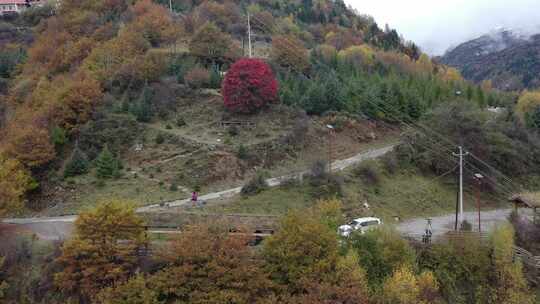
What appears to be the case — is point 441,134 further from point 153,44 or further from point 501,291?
point 153,44

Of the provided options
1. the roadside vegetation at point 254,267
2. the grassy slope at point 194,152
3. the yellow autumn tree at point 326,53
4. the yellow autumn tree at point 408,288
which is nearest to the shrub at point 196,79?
the grassy slope at point 194,152

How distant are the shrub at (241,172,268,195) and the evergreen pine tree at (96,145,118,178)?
26.6 feet

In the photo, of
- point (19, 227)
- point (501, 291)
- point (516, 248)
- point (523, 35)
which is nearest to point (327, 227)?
point (501, 291)

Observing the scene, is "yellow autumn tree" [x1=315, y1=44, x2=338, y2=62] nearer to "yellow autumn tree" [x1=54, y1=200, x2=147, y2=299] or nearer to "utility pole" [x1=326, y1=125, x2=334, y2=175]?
"utility pole" [x1=326, y1=125, x2=334, y2=175]

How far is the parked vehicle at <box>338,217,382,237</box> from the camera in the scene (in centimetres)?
2240

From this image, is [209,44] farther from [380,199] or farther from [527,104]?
[527,104]

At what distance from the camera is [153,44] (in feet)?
150

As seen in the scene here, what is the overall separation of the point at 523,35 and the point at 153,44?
130361mm

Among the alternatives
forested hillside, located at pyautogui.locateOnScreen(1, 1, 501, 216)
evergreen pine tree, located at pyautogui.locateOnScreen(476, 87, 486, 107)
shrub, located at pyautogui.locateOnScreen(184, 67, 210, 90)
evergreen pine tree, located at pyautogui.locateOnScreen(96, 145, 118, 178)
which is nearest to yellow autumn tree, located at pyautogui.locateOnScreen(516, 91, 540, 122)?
forested hillside, located at pyautogui.locateOnScreen(1, 1, 501, 216)

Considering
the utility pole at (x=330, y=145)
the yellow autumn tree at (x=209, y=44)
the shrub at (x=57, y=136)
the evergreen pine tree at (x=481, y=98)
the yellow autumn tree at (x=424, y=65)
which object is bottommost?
the utility pole at (x=330, y=145)

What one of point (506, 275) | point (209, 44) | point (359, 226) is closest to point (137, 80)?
point (209, 44)

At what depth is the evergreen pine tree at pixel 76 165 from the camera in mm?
29319

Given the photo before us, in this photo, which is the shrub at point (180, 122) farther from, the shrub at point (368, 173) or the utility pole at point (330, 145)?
the shrub at point (368, 173)

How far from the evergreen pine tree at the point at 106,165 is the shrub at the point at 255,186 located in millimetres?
8116
